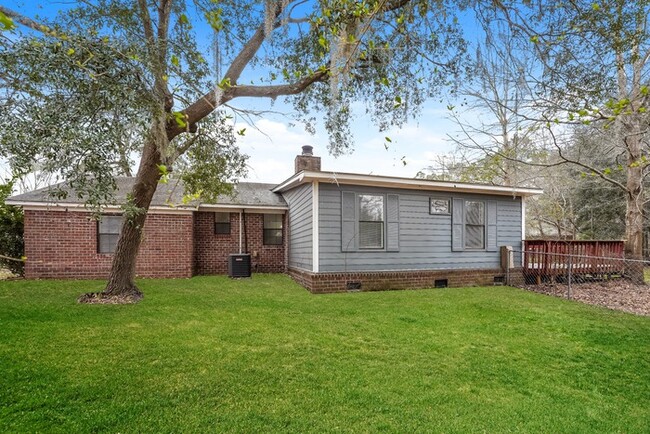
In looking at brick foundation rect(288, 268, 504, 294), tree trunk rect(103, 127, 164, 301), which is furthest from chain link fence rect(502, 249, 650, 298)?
tree trunk rect(103, 127, 164, 301)

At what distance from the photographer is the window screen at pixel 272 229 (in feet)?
39.8

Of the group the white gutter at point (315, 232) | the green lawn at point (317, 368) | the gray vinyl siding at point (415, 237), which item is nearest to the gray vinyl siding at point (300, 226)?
the white gutter at point (315, 232)

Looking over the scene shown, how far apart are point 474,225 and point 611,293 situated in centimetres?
349

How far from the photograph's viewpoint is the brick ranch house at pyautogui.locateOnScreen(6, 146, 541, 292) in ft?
28.3

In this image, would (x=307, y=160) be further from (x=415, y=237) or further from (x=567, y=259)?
(x=567, y=259)

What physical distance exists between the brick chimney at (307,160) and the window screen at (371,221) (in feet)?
12.3

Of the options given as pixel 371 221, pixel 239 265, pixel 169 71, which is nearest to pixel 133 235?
pixel 239 265

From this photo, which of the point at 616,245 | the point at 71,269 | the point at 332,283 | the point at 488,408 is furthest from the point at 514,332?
the point at 71,269

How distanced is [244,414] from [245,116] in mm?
3923

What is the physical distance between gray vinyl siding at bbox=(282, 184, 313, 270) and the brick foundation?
0.41 metres

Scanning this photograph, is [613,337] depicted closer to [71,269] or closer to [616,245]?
[616,245]

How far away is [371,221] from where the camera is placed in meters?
9.05

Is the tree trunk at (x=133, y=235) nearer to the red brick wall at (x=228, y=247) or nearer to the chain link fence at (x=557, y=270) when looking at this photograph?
the red brick wall at (x=228, y=247)

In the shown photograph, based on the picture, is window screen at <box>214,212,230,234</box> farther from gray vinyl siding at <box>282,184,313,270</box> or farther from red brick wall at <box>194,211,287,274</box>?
gray vinyl siding at <box>282,184,313,270</box>
